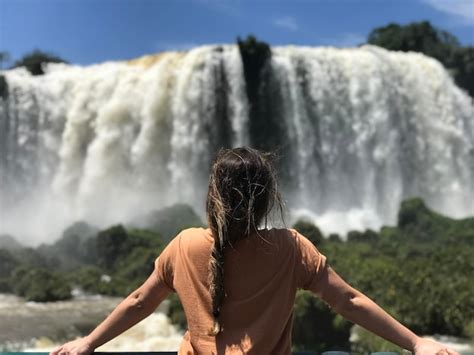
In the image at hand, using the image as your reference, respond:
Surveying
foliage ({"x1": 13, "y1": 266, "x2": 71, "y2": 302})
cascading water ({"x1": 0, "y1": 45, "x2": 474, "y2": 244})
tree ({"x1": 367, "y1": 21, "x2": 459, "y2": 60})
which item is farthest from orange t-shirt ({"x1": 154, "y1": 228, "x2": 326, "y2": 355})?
tree ({"x1": 367, "y1": 21, "x2": 459, "y2": 60})

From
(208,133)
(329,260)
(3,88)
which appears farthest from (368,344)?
(3,88)

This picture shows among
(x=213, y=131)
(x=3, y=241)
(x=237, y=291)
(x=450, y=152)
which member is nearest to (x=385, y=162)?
(x=450, y=152)

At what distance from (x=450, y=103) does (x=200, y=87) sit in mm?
9355

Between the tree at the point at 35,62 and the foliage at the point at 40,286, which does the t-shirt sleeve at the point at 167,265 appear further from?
the tree at the point at 35,62

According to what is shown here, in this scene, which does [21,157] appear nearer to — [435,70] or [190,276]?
[435,70]

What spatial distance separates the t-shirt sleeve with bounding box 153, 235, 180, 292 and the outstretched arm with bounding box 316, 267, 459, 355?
378 mm

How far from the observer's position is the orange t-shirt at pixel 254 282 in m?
1.57

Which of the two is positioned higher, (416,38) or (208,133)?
(416,38)

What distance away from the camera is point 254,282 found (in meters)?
1.58

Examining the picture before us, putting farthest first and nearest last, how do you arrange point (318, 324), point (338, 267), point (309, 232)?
point (309, 232) < point (338, 267) < point (318, 324)

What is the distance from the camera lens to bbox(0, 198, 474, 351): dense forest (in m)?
8.20

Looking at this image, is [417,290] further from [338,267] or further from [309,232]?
[309,232]

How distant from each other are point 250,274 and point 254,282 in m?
0.02

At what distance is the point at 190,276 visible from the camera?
5.29ft
